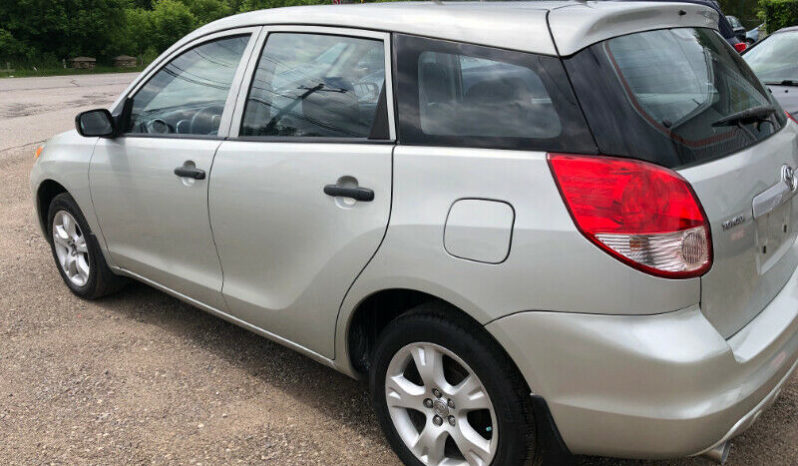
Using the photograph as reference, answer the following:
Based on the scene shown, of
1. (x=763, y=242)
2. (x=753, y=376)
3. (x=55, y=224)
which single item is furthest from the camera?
(x=55, y=224)

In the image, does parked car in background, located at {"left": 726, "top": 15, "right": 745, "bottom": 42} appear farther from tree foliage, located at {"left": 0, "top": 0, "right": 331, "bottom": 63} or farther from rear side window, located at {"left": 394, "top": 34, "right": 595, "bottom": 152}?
tree foliage, located at {"left": 0, "top": 0, "right": 331, "bottom": 63}

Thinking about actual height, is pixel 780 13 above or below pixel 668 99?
below

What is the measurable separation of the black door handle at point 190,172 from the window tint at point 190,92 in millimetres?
184

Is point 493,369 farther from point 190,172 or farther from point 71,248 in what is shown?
point 71,248

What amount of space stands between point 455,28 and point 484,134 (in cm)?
41

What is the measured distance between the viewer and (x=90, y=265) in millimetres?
4336

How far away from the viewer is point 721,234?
2.17 metres

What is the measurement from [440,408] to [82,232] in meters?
2.71

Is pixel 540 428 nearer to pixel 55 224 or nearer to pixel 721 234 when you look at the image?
pixel 721 234

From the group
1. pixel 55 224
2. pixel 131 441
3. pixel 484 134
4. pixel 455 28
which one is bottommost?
pixel 131 441

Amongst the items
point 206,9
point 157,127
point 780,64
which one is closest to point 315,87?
point 157,127

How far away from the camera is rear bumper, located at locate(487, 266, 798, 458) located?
2068 millimetres

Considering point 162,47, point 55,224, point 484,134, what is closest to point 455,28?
point 484,134

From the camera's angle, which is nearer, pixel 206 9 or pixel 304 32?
pixel 304 32
